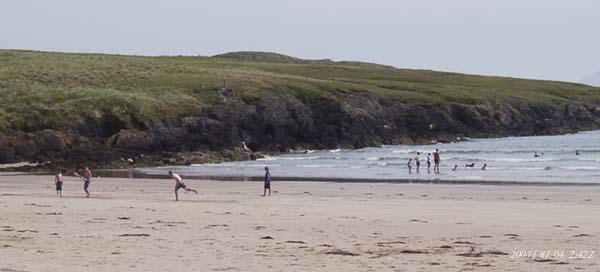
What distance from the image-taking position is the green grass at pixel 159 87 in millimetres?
65312

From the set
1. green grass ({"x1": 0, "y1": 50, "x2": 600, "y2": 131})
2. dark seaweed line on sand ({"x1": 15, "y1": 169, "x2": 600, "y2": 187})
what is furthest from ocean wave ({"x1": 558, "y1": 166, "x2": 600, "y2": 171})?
green grass ({"x1": 0, "y1": 50, "x2": 600, "y2": 131})

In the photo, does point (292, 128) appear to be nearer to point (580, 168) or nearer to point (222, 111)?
point (222, 111)

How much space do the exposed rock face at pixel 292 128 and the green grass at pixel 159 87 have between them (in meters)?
1.71

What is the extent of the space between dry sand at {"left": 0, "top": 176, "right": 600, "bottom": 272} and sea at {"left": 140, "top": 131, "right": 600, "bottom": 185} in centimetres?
1052

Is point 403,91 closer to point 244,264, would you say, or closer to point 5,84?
point 5,84

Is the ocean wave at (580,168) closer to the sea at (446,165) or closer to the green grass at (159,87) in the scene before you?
the sea at (446,165)

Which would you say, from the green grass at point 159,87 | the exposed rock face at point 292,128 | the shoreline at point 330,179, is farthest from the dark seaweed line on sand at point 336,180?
the green grass at point 159,87

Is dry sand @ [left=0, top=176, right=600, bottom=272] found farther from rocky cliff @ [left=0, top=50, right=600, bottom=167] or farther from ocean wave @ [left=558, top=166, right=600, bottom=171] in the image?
rocky cliff @ [left=0, top=50, right=600, bottom=167]

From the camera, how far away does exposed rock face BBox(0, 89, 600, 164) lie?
194 feet

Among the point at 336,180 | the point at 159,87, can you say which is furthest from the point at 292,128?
the point at 336,180

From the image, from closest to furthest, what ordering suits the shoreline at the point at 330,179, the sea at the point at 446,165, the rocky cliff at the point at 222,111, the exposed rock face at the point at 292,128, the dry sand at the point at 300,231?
the dry sand at the point at 300,231 < the shoreline at the point at 330,179 < the sea at the point at 446,165 < the exposed rock face at the point at 292,128 < the rocky cliff at the point at 222,111

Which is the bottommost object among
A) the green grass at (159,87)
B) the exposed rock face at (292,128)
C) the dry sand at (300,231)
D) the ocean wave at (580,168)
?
the dry sand at (300,231)

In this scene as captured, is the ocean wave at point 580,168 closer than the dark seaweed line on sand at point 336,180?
No

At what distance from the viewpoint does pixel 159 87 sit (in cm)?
8188
